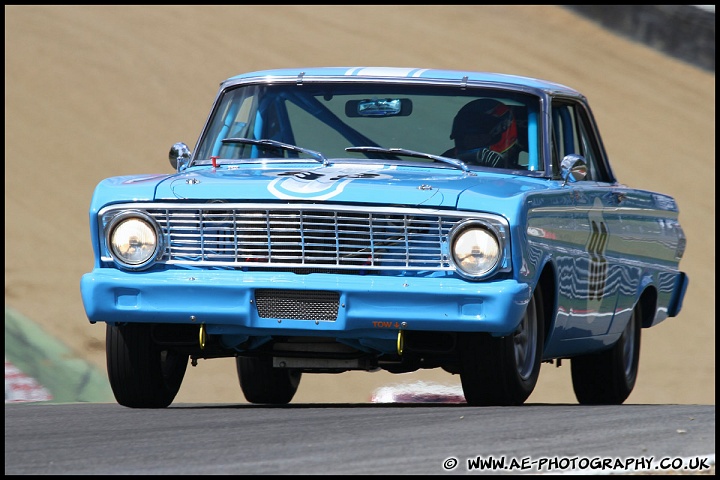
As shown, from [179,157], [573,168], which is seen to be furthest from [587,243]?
[179,157]

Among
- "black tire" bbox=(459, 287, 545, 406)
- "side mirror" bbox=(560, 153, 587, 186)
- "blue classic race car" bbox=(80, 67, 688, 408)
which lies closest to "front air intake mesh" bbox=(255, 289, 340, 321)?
"blue classic race car" bbox=(80, 67, 688, 408)

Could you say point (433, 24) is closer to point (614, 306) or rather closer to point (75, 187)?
point (75, 187)

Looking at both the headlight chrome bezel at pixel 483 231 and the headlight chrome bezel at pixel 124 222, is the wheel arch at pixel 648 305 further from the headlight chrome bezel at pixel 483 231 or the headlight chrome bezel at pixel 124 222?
the headlight chrome bezel at pixel 124 222

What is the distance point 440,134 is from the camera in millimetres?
8383

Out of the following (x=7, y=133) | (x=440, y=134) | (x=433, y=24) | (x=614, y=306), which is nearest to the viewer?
(x=440, y=134)

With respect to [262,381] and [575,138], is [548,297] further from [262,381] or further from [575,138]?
[262,381]

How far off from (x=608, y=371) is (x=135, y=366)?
11.1ft

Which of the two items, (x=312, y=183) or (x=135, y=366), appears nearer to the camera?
(x=312, y=183)

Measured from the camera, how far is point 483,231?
23.6 ft

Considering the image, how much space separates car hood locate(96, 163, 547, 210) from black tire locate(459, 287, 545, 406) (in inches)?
25.0

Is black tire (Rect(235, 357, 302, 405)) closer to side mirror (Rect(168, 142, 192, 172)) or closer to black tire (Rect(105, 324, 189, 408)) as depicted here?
side mirror (Rect(168, 142, 192, 172))

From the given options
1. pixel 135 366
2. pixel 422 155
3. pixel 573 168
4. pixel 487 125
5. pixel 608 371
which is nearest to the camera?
pixel 135 366

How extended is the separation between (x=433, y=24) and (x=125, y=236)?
22.9 m

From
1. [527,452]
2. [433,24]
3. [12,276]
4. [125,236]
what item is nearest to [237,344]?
[125,236]
